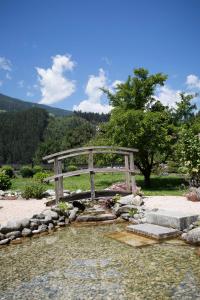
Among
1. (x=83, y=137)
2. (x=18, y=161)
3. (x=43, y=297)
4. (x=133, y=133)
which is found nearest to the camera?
(x=43, y=297)

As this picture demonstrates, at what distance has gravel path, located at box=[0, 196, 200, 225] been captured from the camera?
11.8 m

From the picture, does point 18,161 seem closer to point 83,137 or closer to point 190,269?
point 83,137

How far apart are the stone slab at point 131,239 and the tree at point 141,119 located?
882 centimetres

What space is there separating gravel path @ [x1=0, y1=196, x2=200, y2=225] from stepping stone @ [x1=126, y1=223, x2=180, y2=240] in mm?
2032

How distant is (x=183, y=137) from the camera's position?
53.5 feet

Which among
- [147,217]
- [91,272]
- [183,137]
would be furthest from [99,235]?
[183,137]

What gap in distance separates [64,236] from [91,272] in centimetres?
351

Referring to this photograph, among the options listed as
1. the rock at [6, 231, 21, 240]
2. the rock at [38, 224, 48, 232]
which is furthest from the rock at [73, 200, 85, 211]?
the rock at [6, 231, 21, 240]

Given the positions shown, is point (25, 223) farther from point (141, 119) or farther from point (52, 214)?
point (141, 119)

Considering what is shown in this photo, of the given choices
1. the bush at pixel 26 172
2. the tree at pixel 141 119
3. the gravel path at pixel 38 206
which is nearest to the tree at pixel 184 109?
the tree at pixel 141 119

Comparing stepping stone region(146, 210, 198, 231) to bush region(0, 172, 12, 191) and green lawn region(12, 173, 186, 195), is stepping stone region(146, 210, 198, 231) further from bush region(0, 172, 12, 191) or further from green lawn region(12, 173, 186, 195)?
bush region(0, 172, 12, 191)

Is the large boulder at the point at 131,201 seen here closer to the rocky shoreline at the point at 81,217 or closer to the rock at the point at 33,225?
the rocky shoreline at the point at 81,217

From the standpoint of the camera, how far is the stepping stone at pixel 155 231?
9076 millimetres

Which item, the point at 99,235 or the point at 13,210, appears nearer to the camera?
the point at 99,235
